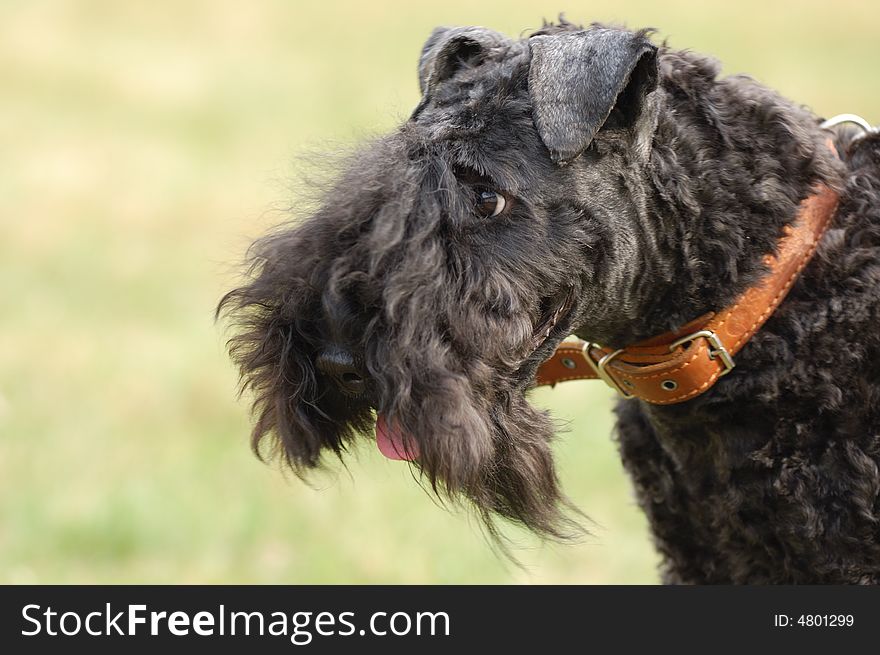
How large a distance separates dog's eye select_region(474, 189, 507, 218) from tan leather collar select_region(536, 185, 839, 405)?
646 mm

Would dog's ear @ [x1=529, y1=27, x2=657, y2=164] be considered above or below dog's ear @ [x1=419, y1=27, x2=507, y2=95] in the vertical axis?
below

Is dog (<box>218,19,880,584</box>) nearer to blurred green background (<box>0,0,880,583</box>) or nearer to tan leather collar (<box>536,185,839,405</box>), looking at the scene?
tan leather collar (<box>536,185,839,405</box>)

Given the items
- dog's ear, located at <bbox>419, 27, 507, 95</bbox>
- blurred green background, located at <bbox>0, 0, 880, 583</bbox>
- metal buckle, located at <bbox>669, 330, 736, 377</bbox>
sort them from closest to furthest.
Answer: metal buckle, located at <bbox>669, 330, 736, 377</bbox>
dog's ear, located at <bbox>419, 27, 507, 95</bbox>
blurred green background, located at <bbox>0, 0, 880, 583</bbox>

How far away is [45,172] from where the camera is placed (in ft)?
36.6

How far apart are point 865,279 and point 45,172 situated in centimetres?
963

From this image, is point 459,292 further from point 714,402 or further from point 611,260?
point 714,402

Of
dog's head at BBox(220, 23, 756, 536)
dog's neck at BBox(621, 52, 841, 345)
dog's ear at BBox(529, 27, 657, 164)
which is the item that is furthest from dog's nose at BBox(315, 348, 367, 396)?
dog's neck at BBox(621, 52, 841, 345)

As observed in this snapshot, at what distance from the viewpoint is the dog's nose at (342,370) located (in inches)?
108

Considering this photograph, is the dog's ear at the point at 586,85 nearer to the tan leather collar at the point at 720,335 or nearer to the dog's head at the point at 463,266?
the dog's head at the point at 463,266

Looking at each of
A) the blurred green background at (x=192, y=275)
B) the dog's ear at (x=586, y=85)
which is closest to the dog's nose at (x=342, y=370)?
the blurred green background at (x=192, y=275)

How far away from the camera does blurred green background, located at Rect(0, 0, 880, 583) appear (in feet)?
17.7

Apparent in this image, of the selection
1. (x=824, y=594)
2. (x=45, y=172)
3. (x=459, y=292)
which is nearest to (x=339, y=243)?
(x=459, y=292)

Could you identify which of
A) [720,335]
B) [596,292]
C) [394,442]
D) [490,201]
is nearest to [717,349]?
[720,335]

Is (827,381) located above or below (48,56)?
below
